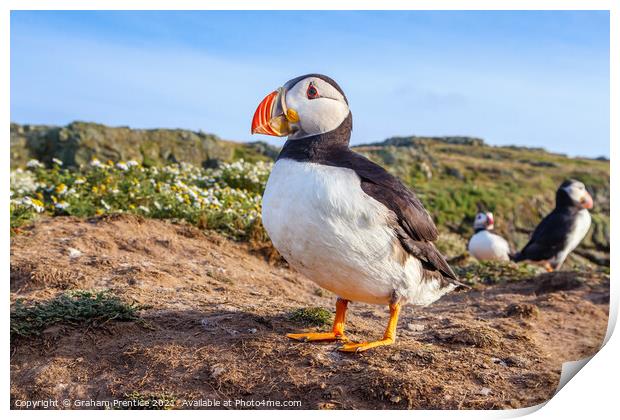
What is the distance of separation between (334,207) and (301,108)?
2.33ft

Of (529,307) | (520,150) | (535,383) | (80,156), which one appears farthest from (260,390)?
(520,150)

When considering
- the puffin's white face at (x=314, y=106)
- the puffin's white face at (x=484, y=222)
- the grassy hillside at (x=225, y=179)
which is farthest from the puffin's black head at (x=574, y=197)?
the puffin's white face at (x=314, y=106)

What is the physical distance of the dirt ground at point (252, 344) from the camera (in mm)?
4418

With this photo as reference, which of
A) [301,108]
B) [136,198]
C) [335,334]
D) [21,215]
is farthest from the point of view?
[136,198]

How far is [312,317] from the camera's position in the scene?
5398 millimetres

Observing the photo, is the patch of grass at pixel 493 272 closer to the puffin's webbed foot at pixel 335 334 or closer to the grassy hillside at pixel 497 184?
the puffin's webbed foot at pixel 335 334

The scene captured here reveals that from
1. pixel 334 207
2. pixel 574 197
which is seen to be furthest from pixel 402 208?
pixel 574 197

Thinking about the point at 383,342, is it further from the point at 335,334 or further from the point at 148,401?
the point at 148,401

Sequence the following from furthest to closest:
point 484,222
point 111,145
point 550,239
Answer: point 111,145 < point 484,222 < point 550,239

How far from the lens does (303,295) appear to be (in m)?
7.48

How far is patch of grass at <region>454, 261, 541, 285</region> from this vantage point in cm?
905
